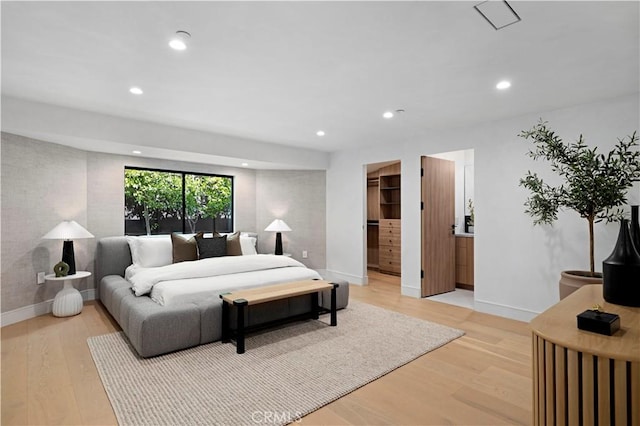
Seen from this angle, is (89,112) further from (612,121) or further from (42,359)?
(612,121)

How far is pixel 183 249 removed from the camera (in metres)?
4.79

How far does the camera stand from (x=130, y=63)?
2.65m

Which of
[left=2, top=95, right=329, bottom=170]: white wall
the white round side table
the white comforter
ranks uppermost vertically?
[left=2, top=95, right=329, bottom=170]: white wall

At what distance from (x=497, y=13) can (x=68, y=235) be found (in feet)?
15.7

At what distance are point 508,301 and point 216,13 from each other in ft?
14.2

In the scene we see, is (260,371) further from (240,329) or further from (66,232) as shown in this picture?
(66,232)

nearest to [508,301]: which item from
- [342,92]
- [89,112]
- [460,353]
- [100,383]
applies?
[460,353]

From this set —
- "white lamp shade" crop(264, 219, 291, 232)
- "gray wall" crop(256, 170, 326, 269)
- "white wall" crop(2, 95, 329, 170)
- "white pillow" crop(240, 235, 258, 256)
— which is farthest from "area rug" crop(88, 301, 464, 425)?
"gray wall" crop(256, 170, 326, 269)

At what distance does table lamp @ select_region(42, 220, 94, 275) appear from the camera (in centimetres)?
397

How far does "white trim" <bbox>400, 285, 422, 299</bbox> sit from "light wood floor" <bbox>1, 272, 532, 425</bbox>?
4.49 feet

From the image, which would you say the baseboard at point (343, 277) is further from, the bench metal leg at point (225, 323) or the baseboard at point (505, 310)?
the bench metal leg at point (225, 323)

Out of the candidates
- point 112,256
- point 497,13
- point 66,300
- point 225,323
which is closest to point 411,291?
point 225,323

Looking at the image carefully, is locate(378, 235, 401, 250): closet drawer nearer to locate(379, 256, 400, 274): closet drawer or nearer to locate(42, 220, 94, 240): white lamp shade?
locate(379, 256, 400, 274): closet drawer

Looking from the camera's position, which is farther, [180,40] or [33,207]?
[33,207]
